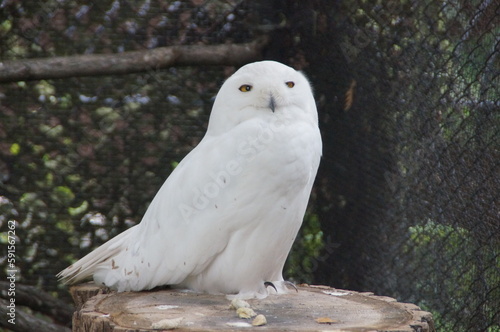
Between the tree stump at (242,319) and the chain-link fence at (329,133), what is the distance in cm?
52

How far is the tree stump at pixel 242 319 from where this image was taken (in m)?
1.92

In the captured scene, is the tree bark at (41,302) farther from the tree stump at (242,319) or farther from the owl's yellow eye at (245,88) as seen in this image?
the owl's yellow eye at (245,88)

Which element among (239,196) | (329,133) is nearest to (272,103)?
(239,196)

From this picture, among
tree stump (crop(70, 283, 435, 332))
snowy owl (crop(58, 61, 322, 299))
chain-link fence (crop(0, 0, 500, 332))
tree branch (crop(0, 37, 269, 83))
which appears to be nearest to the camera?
tree stump (crop(70, 283, 435, 332))

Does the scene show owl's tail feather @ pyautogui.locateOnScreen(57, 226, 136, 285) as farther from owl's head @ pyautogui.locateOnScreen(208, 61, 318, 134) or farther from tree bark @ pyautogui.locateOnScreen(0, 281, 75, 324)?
tree bark @ pyautogui.locateOnScreen(0, 281, 75, 324)

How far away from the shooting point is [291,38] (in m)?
3.54

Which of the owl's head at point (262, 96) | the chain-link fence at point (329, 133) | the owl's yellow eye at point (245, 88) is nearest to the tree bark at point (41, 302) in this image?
the chain-link fence at point (329, 133)

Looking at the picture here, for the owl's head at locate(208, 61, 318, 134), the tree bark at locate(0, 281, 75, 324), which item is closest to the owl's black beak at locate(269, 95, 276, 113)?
the owl's head at locate(208, 61, 318, 134)

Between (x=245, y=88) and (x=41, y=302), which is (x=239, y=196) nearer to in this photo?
(x=245, y=88)

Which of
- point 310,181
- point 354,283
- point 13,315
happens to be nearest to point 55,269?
point 13,315

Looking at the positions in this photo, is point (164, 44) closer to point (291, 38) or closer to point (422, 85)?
point (291, 38)

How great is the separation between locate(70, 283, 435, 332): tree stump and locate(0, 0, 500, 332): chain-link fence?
0.52 m

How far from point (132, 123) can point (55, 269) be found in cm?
84

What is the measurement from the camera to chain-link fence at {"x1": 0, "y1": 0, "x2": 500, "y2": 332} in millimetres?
2520
